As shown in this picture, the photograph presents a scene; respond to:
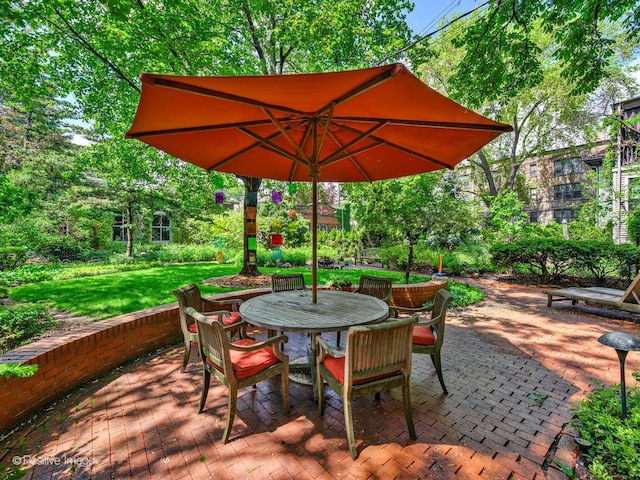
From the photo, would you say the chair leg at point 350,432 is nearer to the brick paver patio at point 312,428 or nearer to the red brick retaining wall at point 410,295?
the brick paver patio at point 312,428

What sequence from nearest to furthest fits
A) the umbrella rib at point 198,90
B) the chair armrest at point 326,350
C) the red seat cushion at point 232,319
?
the umbrella rib at point 198,90, the chair armrest at point 326,350, the red seat cushion at point 232,319

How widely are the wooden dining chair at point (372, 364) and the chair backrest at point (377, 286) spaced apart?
2.07 meters

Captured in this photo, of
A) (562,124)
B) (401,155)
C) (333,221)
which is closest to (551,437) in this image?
(401,155)

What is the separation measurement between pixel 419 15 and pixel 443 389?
28.5ft

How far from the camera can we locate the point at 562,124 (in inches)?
690

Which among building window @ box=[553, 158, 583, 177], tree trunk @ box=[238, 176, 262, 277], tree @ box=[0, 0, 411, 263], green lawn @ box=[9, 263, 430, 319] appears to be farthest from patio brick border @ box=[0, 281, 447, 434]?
building window @ box=[553, 158, 583, 177]

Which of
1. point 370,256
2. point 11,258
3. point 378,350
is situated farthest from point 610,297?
point 11,258

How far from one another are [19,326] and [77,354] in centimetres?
148

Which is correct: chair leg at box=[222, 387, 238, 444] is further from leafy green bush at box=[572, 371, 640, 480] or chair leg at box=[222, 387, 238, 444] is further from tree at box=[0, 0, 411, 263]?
tree at box=[0, 0, 411, 263]

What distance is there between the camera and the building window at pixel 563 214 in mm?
24234

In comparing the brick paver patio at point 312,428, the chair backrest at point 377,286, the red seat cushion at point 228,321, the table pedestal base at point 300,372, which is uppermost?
the chair backrest at point 377,286

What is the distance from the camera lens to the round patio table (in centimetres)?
252

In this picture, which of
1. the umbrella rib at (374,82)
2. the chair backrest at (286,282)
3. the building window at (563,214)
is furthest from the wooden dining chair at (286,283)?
the building window at (563,214)

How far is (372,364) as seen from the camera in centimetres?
219
